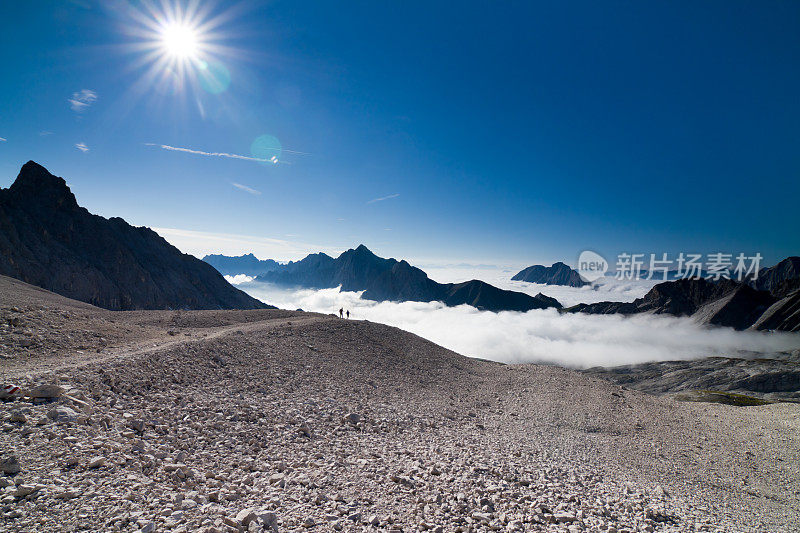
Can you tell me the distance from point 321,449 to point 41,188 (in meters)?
200

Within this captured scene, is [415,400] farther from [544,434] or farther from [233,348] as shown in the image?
[233,348]

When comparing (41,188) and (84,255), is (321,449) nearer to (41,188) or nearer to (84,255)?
(84,255)

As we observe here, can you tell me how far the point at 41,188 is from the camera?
14062 centimetres

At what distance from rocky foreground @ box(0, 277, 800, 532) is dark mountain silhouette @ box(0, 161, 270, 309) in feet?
410

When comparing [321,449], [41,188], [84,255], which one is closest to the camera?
[321,449]

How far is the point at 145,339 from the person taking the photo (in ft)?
72.2

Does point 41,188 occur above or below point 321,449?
above

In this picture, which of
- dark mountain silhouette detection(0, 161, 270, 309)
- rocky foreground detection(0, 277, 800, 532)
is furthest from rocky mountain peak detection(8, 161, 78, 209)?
rocky foreground detection(0, 277, 800, 532)

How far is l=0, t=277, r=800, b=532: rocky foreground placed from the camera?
736 centimetres

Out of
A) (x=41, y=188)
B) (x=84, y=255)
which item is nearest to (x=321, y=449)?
(x=84, y=255)

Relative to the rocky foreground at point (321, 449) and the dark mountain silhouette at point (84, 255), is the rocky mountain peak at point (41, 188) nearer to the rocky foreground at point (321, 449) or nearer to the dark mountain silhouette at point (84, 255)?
the dark mountain silhouette at point (84, 255)

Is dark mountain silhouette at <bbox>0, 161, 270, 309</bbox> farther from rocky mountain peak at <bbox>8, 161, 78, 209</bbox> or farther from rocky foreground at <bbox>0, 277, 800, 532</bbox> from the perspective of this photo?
rocky foreground at <bbox>0, 277, 800, 532</bbox>

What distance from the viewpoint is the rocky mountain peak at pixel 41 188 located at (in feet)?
447

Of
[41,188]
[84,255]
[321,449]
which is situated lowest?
[321,449]
